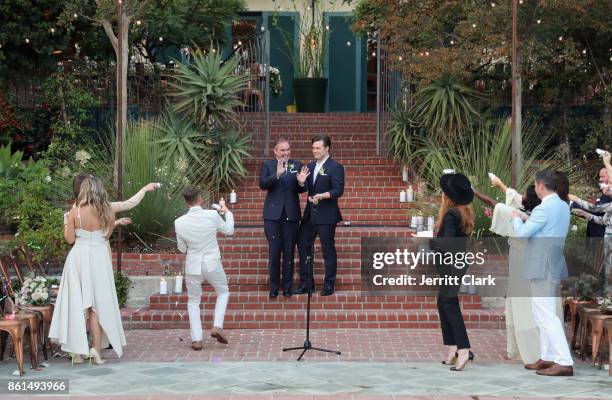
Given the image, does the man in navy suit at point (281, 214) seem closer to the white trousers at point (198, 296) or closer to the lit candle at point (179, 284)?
Result: the lit candle at point (179, 284)

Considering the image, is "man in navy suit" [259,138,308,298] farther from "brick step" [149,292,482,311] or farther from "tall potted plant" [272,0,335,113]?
"tall potted plant" [272,0,335,113]

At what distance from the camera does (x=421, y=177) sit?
609 inches

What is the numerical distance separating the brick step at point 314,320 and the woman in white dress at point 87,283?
68.4 inches

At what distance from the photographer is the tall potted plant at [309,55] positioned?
1973cm

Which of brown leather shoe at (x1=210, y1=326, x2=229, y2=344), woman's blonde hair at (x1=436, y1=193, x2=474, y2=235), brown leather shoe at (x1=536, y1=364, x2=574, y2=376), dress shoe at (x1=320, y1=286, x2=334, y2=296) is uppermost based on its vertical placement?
woman's blonde hair at (x1=436, y1=193, x2=474, y2=235)

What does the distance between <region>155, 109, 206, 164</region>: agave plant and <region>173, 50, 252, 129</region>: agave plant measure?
0.61 feet

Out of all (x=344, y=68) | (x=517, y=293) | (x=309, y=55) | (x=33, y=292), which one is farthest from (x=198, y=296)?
(x=344, y=68)

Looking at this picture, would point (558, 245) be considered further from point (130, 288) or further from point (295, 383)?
point (130, 288)

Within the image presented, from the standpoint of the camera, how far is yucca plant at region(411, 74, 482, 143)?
1562 centimetres

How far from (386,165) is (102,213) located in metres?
7.54

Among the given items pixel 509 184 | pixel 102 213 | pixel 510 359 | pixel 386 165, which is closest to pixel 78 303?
pixel 102 213

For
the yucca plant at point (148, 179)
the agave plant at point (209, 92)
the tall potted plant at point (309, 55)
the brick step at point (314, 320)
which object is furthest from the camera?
the tall potted plant at point (309, 55)

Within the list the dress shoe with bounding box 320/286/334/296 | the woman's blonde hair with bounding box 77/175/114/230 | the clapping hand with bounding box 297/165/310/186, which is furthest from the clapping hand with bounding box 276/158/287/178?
the woman's blonde hair with bounding box 77/175/114/230

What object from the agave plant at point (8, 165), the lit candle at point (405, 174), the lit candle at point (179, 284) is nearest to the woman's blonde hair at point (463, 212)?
the lit candle at point (179, 284)
